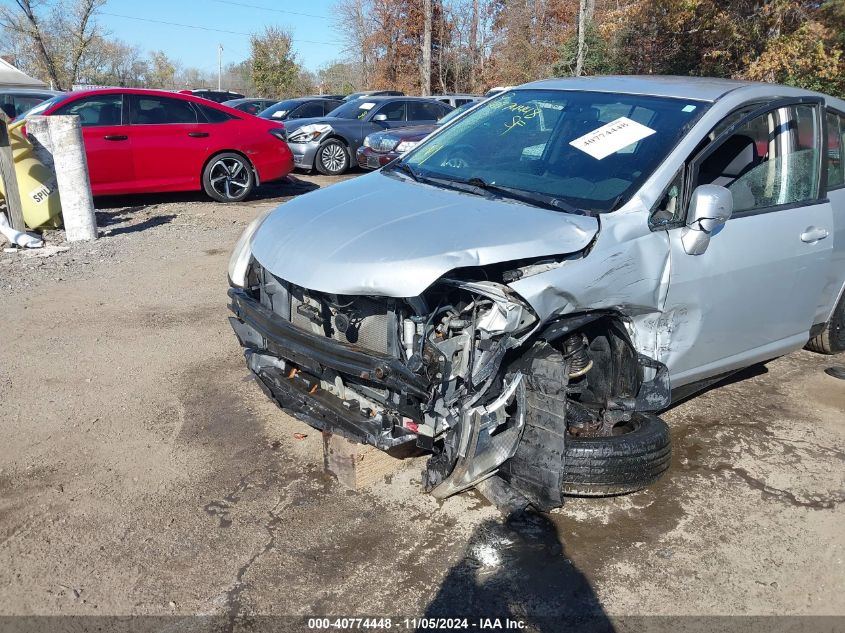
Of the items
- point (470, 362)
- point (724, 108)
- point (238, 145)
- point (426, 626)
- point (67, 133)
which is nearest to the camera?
point (426, 626)

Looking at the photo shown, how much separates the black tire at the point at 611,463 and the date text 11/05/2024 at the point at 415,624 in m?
0.77

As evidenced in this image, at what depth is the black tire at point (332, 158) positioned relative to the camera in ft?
47.4

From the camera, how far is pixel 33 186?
28.8 ft

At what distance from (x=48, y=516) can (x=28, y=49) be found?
1709 inches

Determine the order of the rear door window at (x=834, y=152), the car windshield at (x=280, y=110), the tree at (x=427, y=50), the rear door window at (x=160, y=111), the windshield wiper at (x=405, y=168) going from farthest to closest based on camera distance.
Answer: the tree at (x=427, y=50), the car windshield at (x=280, y=110), the rear door window at (x=160, y=111), the rear door window at (x=834, y=152), the windshield wiper at (x=405, y=168)

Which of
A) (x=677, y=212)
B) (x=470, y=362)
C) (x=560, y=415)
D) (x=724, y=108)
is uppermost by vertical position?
(x=724, y=108)

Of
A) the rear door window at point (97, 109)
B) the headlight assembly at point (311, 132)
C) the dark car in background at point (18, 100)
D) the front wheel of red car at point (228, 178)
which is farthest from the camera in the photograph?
the headlight assembly at point (311, 132)

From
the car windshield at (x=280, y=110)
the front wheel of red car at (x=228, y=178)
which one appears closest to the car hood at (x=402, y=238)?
the front wheel of red car at (x=228, y=178)

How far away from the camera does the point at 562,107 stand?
4352 mm

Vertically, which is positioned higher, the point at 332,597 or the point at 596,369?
the point at 596,369

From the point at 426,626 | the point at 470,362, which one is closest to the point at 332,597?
the point at 426,626

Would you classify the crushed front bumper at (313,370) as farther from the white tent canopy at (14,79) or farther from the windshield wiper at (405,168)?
the white tent canopy at (14,79)

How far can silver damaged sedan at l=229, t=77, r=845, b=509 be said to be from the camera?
3084mm

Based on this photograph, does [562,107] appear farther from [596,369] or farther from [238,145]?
[238,145]
